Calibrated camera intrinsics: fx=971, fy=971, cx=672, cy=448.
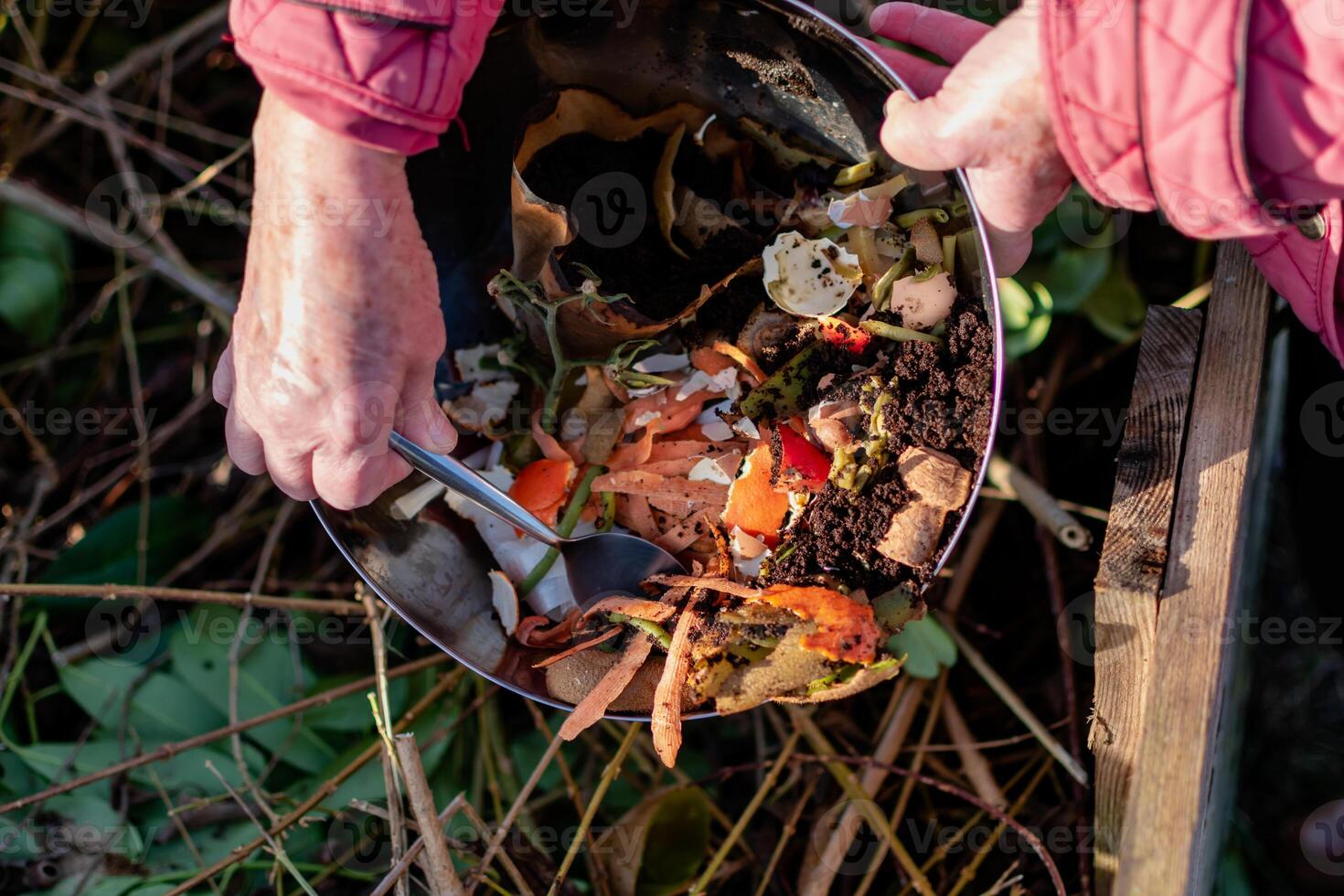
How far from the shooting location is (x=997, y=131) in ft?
2.39

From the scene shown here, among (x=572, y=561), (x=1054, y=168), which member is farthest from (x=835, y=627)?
(x=1054, y=168)

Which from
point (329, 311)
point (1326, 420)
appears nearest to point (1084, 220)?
point (1326, 420)

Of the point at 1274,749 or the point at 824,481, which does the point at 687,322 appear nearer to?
the point at 824,481

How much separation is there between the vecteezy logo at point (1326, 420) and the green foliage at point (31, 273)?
1719 mm

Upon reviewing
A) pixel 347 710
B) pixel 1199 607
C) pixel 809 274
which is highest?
pixel 809 274

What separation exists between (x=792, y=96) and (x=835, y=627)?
1.64 ft

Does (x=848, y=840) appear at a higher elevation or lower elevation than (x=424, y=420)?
lower

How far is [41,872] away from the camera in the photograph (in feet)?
3.87
